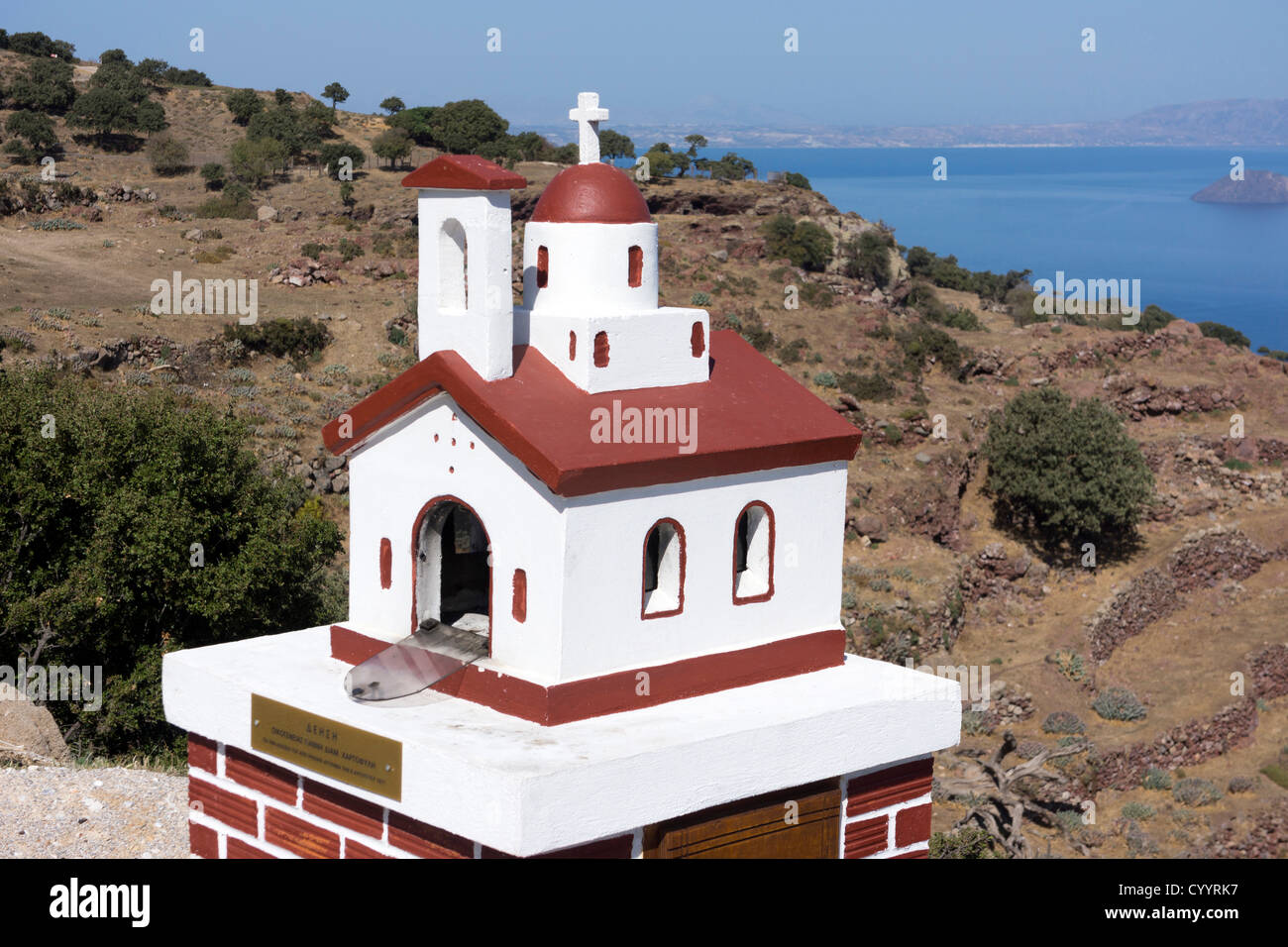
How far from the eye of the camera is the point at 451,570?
1233 cm

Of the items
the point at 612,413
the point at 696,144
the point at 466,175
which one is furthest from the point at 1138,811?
the point at 696,144

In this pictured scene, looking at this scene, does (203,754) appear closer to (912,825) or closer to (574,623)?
(574,623)

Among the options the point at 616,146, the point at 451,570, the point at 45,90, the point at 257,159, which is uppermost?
the point at 45,90

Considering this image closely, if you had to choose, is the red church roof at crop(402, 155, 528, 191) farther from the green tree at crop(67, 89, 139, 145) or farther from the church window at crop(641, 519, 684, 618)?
the green tree at crop(67, 89, 139, 145)

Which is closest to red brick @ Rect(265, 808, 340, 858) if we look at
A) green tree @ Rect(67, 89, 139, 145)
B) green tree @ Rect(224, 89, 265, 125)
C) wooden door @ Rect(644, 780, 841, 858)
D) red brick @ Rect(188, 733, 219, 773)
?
red brick @ Rect(188, 733, 219, 773)

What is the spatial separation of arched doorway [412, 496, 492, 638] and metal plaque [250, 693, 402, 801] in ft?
4.28

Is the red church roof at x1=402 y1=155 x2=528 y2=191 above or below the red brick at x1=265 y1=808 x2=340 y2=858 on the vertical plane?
above

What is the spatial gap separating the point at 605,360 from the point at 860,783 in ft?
12.6

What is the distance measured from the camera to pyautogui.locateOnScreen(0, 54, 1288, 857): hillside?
82.6 ft

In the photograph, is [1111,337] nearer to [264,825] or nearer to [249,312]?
[249,312]

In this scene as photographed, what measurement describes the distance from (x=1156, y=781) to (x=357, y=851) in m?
17.8

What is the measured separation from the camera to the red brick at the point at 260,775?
417 inches

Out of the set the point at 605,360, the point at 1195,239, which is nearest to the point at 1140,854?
the point at 605,360

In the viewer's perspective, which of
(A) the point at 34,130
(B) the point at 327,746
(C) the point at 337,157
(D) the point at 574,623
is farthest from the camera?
(C) the point at 337,157
